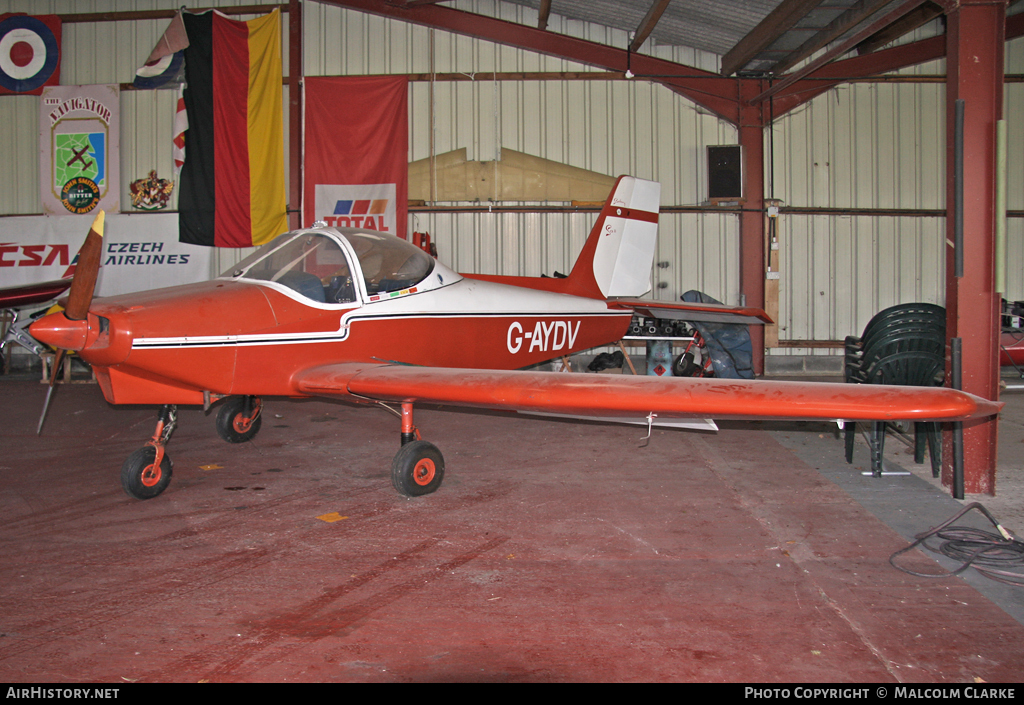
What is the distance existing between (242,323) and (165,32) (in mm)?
9654

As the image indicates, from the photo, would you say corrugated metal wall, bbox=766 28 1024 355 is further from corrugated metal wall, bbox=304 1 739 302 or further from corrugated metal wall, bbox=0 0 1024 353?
corrugated metal wall, bbox=304 1 739 302

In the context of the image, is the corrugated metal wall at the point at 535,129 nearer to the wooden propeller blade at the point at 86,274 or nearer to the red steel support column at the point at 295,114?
the red steel support column at the point at 295,114

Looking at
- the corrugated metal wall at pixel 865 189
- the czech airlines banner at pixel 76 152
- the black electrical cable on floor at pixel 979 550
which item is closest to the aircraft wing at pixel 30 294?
the czech airlines banner at pixel 76 152

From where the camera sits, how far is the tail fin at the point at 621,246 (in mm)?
8117

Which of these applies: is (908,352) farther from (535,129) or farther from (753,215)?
(535,129)

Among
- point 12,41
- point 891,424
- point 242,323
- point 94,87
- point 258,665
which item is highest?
point 12,41

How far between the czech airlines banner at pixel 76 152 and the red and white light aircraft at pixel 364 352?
26.4 feet

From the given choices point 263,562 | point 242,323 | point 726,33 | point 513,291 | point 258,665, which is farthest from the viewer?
point 726,33

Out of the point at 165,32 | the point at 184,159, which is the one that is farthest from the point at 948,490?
the point at 165,32

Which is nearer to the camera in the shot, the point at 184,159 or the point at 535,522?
the point at 535,522

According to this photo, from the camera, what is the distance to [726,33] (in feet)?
34.9

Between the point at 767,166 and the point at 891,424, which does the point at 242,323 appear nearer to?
the point at 891,424

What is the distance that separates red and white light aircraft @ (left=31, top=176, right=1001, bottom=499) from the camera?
3545 millimetres

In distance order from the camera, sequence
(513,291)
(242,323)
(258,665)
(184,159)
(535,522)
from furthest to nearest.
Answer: (184,159) → (513,291) → (242,323) → (535,522) → (258,665)
